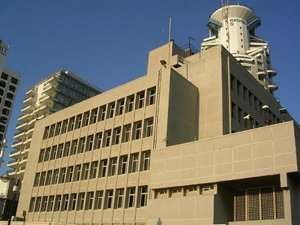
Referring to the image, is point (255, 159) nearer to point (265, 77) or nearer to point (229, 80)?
point (229, 80)

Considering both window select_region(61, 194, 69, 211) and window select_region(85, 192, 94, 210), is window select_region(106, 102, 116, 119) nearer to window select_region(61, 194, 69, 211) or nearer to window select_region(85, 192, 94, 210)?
window select_region(85, 192, 94, 210)

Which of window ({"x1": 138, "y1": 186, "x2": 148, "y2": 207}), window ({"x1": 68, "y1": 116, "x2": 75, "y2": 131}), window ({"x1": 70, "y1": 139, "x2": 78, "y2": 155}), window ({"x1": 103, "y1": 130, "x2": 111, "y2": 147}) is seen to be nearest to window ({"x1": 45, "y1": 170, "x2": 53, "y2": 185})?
window ({"x1": 70, "y1": 139, "x2": 78, "y2": 155})

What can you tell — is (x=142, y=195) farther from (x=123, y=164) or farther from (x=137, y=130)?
(x=137, y=130)

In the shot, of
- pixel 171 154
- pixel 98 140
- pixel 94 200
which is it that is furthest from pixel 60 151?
pixel 171 154

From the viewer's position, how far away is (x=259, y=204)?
2734cm

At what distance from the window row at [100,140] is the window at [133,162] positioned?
1.81 m

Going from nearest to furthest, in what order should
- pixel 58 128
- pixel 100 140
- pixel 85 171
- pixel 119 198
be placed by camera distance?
pixel 119 198 < pixel 85 171 < pixel 100 140 < pixel 58 128

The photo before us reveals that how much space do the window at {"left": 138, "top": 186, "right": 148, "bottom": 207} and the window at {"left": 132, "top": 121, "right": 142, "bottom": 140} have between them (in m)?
5.29

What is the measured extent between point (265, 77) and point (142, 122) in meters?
38.8

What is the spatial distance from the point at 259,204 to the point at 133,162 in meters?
14.0

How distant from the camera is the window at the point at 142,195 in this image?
34.8 metres

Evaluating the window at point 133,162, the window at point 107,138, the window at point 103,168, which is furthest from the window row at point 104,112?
the window at point 133,162

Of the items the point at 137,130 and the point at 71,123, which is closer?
the point at 137,130

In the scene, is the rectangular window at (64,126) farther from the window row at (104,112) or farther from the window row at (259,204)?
the window row at (259,204)
